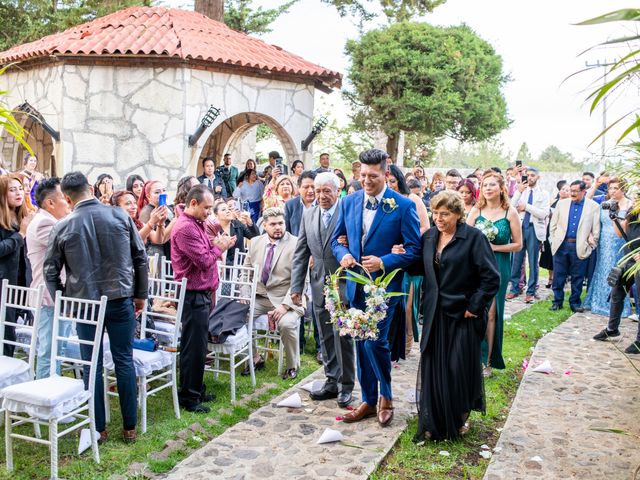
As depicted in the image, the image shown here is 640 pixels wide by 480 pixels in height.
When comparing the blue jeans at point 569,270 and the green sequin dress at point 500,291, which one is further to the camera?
the blue jeans at point 569,270

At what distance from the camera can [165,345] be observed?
5922 millimetres

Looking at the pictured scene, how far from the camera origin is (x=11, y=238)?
18.9 feet

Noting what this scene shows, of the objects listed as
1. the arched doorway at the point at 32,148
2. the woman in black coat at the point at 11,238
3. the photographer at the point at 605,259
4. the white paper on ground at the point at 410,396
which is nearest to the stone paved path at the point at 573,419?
the white paper on ground at the point at 410,396

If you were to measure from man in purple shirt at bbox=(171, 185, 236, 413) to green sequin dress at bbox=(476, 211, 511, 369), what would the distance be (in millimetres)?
3050

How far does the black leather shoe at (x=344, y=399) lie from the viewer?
5.88m

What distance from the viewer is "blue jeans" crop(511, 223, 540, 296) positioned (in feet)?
37.8

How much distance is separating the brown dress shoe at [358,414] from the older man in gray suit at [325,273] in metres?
0.40

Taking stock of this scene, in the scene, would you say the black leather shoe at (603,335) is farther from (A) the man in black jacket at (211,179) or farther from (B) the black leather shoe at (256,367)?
(A) the man in black jacket at (211,179)

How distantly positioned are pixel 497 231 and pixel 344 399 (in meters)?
2.59

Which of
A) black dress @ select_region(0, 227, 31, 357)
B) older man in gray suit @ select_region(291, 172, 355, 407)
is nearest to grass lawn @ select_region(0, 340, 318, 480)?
older man in gray suit @ select_region(291, 172, 355, 407)

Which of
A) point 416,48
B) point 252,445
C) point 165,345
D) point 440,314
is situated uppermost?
point 416,48

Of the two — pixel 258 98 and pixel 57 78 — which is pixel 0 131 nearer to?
pixel 57 78

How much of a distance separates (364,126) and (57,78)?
929 centimetres

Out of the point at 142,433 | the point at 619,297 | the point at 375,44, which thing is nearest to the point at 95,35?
the point at 375,44
